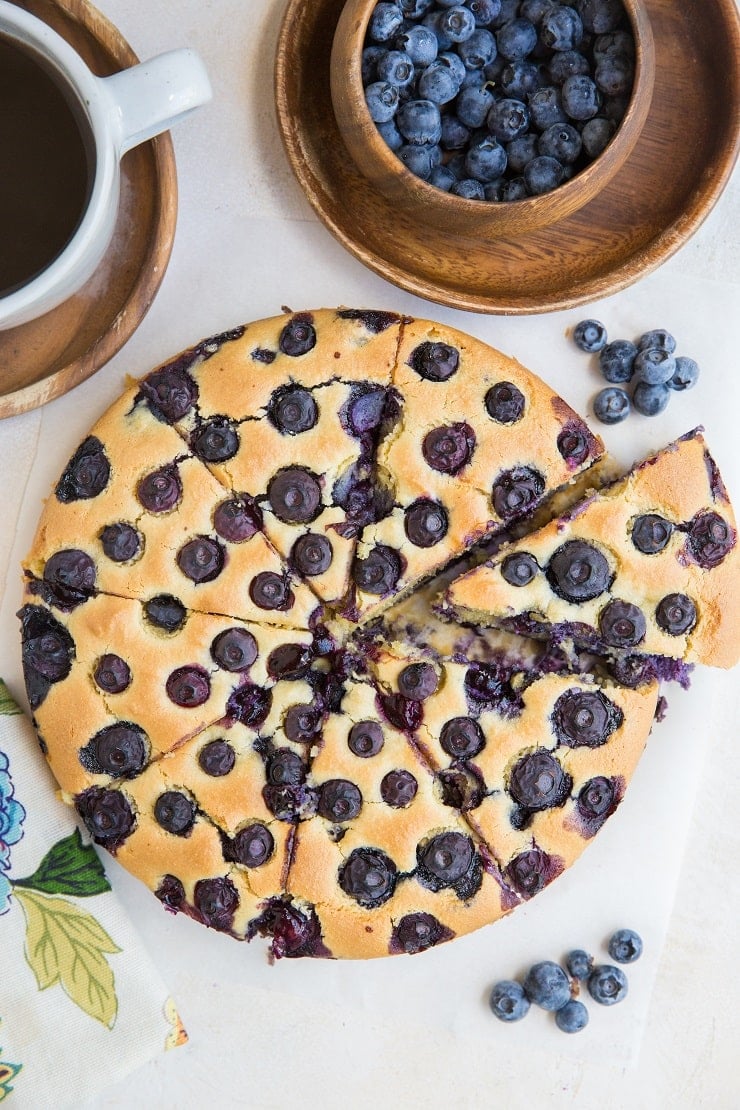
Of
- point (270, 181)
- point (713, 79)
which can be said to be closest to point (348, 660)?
point (270, 181)

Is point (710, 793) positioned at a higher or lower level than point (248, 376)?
lower

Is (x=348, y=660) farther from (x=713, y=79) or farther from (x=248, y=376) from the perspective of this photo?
(x=713, y=79)

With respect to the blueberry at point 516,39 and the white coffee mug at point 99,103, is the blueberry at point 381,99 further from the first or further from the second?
the white coffee mug at point 99,103

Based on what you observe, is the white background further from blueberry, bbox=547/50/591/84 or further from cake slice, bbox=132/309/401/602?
blueberry, bbox=547/50/591/84

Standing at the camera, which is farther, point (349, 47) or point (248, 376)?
point (248, 376)

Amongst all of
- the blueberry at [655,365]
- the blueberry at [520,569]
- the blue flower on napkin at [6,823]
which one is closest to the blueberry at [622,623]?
the blueberry at [520,569]

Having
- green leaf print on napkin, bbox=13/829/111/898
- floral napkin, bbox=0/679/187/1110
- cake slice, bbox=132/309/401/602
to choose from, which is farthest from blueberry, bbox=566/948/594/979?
green leaf print on napkin, bbox=13/829/111/898
